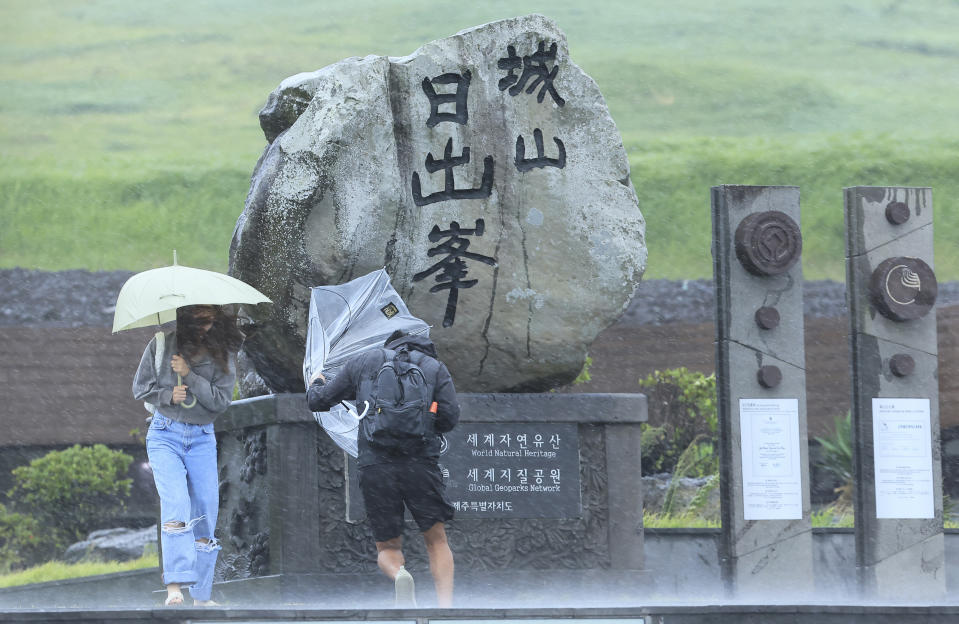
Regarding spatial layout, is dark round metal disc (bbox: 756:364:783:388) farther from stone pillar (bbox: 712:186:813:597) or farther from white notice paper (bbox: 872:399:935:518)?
white notice paper (bbox: 872:399:935:518)

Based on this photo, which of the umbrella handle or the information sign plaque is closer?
the umbrella handle

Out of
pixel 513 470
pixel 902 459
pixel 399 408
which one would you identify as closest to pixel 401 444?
pixel 399 408

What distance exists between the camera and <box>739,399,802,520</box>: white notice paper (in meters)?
7.99

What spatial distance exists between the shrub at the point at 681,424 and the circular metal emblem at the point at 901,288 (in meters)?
5.09

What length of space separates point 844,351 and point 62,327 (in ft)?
29.7

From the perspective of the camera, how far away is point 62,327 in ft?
48.8

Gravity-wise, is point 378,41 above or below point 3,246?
above

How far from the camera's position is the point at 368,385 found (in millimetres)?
5500

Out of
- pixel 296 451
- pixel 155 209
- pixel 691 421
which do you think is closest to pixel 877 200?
pixel 296 451

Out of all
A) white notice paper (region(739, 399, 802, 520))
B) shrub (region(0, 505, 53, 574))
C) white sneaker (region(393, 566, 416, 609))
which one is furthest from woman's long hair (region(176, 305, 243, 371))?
shrub (region(0, 505, 53, 574))

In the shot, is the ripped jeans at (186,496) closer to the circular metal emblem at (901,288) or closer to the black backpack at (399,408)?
the black backpack at (399,408)

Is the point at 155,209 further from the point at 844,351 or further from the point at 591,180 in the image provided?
the point at 591,180

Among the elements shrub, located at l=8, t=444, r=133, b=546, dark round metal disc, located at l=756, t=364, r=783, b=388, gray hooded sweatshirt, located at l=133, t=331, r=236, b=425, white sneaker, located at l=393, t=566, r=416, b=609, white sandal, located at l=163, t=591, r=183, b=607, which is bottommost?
shrub, located at l=8, t=444, r=133, b=546

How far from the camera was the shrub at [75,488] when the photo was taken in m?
13.2
